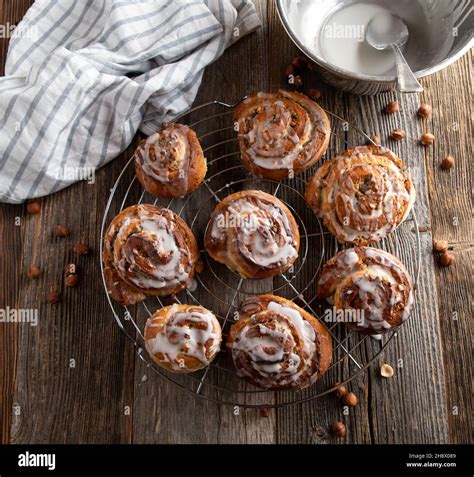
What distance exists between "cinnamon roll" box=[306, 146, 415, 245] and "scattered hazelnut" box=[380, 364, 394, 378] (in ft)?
1.90

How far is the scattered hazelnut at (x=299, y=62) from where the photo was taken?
2.80 metres

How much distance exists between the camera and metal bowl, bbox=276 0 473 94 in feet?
8.09

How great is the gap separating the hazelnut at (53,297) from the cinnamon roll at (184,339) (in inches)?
22.1

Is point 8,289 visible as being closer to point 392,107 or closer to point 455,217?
point 392,107

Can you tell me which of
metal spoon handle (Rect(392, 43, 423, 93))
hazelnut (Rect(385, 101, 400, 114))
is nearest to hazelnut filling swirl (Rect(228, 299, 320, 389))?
metal spoon handle (Rect(392, 43, 423, 93))

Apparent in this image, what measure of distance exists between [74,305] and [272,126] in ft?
4.02

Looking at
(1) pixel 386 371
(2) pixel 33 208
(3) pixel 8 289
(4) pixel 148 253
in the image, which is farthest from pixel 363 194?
(3) pixel 8 289

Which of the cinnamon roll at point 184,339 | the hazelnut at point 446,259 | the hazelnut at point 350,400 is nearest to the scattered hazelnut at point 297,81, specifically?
the hazelnut at point 446,259

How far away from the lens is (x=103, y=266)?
2557mm

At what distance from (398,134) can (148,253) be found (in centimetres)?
133

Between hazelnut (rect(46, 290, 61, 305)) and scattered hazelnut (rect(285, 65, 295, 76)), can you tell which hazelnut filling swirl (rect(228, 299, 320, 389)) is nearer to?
hazelnut (rect(46, 290, 61, 305))

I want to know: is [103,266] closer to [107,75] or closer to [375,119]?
[107,75]

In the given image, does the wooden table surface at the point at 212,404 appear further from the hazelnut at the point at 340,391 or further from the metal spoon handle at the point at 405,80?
the metal spoon handle at the point at 405,80

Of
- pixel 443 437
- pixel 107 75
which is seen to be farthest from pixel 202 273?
pixel 443 437
